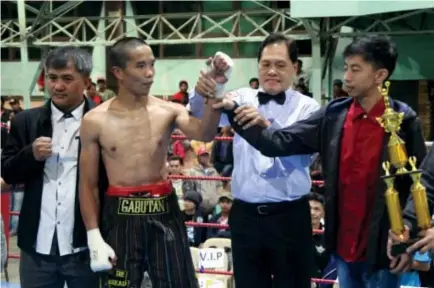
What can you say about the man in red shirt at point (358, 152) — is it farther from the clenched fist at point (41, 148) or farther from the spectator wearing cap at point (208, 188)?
the spectator wearing cap at point (208, 188)

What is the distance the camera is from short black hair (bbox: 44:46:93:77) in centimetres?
261

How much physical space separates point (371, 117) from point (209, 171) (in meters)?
3.88

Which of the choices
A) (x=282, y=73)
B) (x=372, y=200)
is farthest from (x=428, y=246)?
(x=282, y=73)

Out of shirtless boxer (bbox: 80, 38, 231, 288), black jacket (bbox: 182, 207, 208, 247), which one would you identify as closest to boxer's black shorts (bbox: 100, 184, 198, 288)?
shirtless boxer (bbox: 80, 38, 231, 288)

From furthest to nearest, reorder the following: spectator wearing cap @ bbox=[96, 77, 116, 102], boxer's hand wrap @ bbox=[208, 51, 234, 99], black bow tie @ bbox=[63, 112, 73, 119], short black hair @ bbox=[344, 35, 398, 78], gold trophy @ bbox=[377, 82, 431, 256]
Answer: spectator wearing cap @ bbox=[96, 77, 116, 102]
black bow tie @ bbox=[63, 112, 73, 119]
short black hair @ bbox=[344, 35, 398, 78]
boxer's hand wrap @ bbox=[208, 51, 234, 99]
gold trophy @ bbox=[377, 82, 431, 256]

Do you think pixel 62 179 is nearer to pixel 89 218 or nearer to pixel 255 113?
pixel 89 218

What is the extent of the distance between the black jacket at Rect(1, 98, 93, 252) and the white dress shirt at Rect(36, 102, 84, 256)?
0.02m

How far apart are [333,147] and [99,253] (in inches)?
35.0

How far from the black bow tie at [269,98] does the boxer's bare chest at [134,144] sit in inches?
15.6

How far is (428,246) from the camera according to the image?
76.7 inches

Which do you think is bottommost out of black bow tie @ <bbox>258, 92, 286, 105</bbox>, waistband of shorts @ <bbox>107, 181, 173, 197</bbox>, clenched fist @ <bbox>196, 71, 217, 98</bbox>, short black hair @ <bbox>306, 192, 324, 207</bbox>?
short black hair @ <bbox>306, 192, 324, 207</bbox>

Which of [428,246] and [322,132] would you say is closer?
[428,246]

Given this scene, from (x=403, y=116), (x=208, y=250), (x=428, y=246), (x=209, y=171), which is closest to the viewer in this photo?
(x=428, y=246)

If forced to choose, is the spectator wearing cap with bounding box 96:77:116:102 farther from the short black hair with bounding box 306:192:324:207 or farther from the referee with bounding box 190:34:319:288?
the referee with bounding box 190:34:319:288
